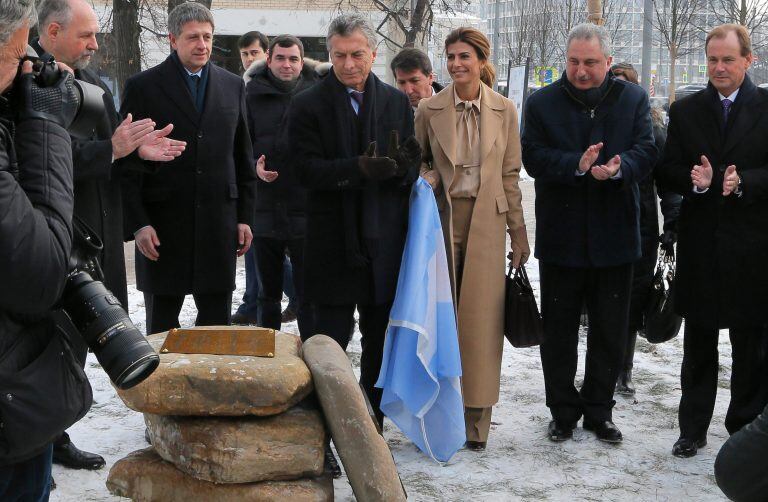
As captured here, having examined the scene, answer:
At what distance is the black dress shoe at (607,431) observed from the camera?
4.97 m

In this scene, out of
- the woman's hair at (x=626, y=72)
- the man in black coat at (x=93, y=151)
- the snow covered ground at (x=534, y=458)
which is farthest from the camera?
the woman's hair at (x=626, y=72)

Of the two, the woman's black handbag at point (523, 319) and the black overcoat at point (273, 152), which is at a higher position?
the black overcoat at point (273, 152)

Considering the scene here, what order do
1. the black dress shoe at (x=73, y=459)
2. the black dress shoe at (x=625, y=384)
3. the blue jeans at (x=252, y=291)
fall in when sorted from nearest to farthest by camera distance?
the black dress shoe at (x=73, y=459)
the black dress shoe at (x=625, y=384)
the blue jeans at (x=252, y=291)

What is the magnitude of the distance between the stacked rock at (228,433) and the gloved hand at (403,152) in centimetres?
111

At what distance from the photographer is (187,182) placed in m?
4.77

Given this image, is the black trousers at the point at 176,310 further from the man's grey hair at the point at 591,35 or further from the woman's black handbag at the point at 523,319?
the man's grey hair at the point at 591,35

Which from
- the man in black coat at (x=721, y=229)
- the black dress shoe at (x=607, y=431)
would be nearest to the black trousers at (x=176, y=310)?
the black dress shoe at (x=607, y=431)

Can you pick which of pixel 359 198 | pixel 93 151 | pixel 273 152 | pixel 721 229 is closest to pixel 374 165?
pixel 359 198

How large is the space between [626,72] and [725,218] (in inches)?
63.6

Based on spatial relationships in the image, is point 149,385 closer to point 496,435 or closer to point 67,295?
point 67,295

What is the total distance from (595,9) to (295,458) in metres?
7.72

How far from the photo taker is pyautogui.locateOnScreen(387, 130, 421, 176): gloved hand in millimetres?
4422

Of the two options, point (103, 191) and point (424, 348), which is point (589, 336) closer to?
point (424, 348)

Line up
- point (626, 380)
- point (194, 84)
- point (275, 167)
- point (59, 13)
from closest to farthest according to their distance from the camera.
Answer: point (59, 13)
point (194, 84)
point (626, 380)
point (275, 167)
